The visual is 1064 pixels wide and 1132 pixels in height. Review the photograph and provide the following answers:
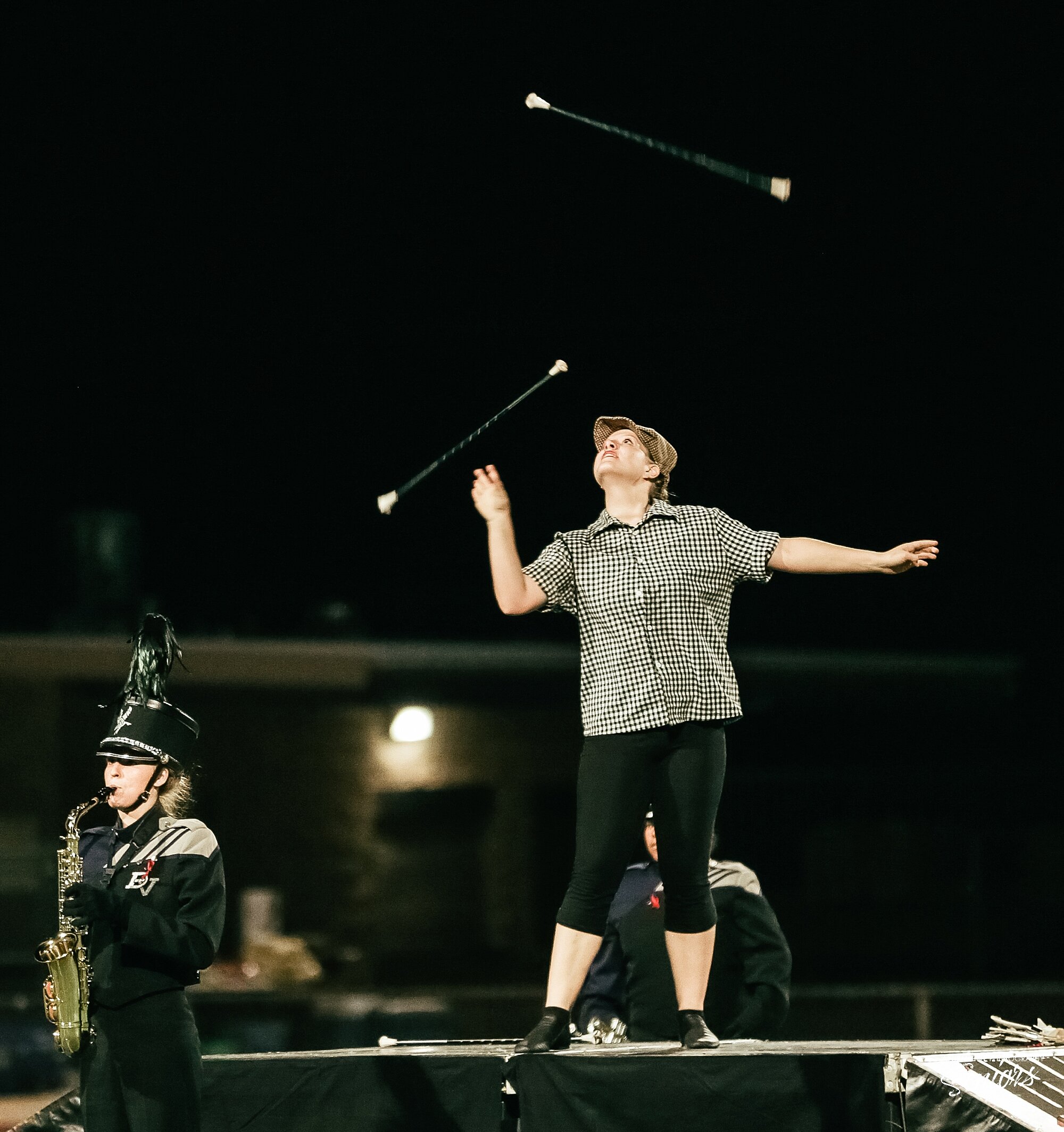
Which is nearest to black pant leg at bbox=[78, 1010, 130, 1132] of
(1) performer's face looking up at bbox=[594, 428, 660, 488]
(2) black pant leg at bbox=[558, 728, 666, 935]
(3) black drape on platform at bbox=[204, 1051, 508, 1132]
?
(3) black drape on platform at bbox=[204, 1051, 508, 1132]

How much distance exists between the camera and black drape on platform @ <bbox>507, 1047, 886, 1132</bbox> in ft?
9.70

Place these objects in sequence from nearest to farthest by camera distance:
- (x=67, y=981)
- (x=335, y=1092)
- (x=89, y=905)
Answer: (x=89, y=905) < (x=67, y=981) < (x=335, y=1092)

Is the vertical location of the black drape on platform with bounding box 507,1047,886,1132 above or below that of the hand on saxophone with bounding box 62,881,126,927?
below

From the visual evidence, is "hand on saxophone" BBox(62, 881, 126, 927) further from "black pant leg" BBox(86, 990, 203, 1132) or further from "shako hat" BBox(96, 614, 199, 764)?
"shako hat" BBox(96, 614, 199, 764)

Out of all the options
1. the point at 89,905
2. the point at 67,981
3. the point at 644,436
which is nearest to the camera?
the point at 89,905

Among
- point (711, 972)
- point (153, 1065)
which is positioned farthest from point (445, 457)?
point (711, 972)

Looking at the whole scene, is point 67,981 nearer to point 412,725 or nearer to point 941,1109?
point 941,1109

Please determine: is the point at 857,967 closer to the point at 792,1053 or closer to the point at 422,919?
the point at 422,919

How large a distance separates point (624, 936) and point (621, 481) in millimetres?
1372

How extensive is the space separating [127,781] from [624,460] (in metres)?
1.29

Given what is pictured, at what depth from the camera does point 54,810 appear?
35.6 feet

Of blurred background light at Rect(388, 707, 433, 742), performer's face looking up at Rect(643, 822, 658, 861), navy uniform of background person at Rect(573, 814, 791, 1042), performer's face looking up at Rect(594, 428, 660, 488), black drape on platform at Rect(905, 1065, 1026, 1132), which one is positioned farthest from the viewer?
blurred background light at Rect(388, 707, 433, 742)

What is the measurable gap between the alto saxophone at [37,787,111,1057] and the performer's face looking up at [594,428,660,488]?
1450 mm

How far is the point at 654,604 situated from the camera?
3150mm
